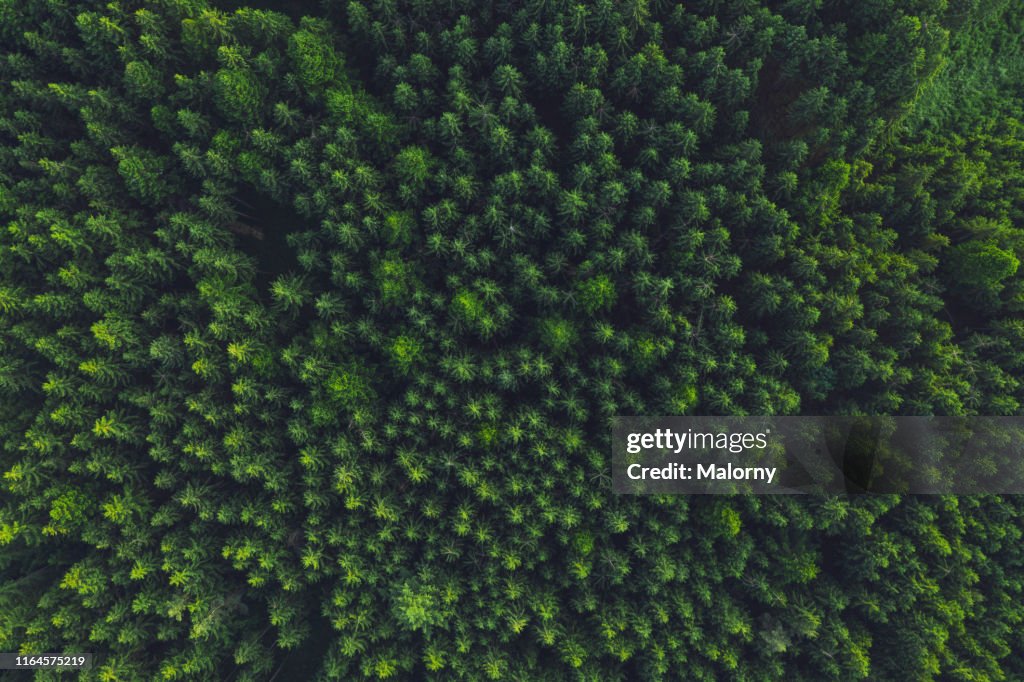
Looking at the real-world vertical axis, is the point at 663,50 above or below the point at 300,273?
above

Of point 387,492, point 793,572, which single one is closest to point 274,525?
point 387,492

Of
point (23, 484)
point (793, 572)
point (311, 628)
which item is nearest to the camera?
point (23, 484)

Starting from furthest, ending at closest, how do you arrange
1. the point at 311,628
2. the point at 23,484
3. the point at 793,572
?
1. the point at 311,628
2. the point at 793,572
3. the point at 23,484

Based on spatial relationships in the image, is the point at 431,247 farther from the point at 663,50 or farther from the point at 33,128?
the point at 33,128

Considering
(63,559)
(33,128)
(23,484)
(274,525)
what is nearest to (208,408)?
(274,525)

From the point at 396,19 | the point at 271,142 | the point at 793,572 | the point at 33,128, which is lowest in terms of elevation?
the point at 793,572

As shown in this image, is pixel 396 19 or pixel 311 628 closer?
pixel 396 19
